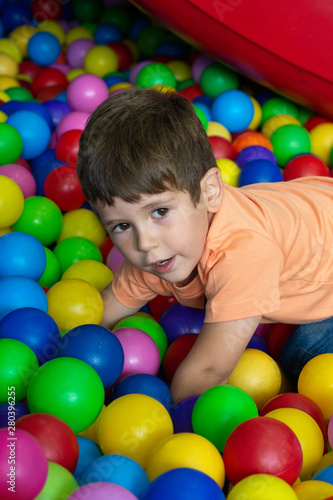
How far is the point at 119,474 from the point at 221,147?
1.27 meters

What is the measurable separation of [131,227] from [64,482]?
0.41 m

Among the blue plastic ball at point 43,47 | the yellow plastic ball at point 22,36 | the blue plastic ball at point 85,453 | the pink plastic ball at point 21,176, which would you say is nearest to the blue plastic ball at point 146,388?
the blue plastic ball at point 85,453

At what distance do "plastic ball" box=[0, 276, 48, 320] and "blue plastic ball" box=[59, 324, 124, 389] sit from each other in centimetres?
15

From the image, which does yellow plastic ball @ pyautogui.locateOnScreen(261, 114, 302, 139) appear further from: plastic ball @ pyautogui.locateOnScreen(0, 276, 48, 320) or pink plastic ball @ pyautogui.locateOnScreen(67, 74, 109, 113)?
plastic ball @ pyautogui.locateOnScreen(0, 276, 48, 320)

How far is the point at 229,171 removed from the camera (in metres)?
1.77

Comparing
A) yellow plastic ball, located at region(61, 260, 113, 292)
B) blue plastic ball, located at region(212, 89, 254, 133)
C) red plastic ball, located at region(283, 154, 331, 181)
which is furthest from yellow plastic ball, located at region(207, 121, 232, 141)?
yellow plastic ball, located at region(61, 260, 113, 292)

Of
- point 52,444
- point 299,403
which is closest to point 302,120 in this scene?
point 299,403

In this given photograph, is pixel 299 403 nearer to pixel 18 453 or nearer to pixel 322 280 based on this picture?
pixel 322 280

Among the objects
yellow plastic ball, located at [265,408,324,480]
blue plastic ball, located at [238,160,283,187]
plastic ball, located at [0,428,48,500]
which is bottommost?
blue plastic ball, located at [238,160,283,187]

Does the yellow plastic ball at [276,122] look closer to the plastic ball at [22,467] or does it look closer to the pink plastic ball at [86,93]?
the pink plastic ball at [86,93]

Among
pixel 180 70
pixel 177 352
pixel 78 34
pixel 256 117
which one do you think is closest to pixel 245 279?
pixel 177 352

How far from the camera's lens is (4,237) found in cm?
137

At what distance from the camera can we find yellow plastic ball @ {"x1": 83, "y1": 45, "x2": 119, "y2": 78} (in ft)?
7.87

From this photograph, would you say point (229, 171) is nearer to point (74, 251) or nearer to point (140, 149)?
point (74, 251)
